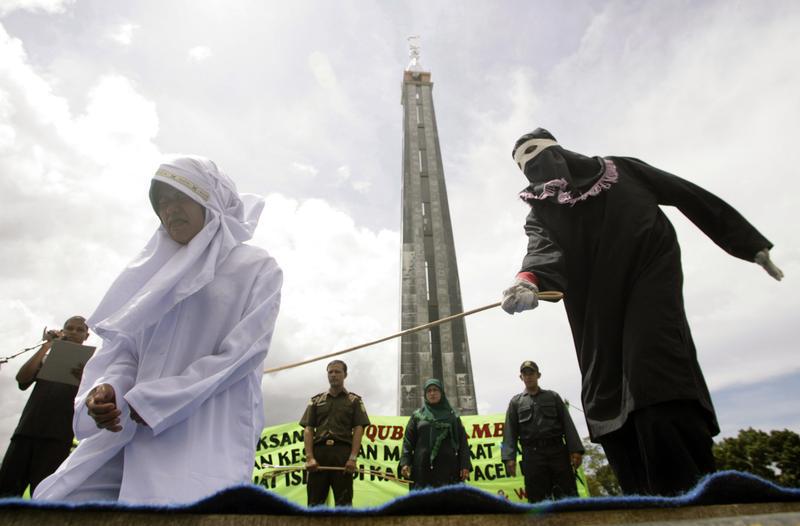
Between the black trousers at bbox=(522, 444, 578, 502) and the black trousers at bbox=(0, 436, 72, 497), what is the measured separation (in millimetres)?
4294

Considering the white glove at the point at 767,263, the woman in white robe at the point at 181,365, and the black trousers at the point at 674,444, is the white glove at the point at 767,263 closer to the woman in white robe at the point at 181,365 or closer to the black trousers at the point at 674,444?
the black trousers at the point at 674,444

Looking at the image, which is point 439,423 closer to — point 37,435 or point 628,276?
point 628,276

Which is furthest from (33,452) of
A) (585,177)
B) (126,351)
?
(585,177)

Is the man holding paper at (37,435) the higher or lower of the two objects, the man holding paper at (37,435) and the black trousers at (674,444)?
the higher

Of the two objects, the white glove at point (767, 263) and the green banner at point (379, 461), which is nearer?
the white glove at point (767, 263)

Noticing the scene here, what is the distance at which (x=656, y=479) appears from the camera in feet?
5.13

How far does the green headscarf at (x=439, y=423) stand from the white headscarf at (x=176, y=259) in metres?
3.47

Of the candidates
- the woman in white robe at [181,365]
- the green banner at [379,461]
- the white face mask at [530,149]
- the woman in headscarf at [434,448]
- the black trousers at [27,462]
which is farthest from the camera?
the green banner at [379,461]

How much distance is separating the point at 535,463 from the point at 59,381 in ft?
14.8

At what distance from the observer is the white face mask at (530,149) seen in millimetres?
2576

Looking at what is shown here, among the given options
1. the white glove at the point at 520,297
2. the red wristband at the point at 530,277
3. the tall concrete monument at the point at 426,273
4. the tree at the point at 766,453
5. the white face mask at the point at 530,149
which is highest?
the tall concrete monument at the point at 426,273

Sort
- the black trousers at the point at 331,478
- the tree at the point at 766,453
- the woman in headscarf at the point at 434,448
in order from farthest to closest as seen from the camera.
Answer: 1. the tree at the point at 766,453
2. the woman in headscarf at the point at 434,448
3. the black trousers at the point at 331,478

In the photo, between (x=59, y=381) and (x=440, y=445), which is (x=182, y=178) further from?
(x=440, y=445)

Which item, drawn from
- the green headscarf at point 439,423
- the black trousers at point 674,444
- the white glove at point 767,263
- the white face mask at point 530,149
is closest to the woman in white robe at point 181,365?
the black trousers at point 674,444
